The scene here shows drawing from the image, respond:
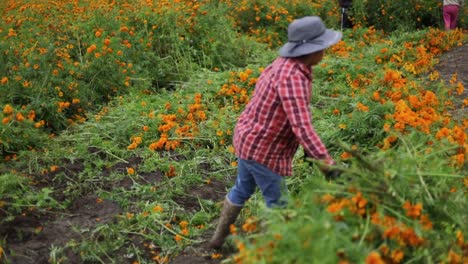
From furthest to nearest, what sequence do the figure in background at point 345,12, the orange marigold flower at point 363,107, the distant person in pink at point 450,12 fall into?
the figure in background at point 345,12, the distant person in pink at point 450,12, the orange marigold flower at point 363,107

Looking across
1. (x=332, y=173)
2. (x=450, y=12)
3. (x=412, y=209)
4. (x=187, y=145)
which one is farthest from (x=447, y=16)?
(x=412, y=209)

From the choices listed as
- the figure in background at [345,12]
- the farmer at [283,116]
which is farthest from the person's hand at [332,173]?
the figure in background at [345,12]

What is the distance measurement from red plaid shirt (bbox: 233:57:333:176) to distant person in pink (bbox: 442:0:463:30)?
6495mm

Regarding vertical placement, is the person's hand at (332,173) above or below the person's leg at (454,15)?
above

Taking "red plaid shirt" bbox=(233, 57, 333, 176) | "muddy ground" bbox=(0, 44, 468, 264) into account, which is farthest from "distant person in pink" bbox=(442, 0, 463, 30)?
"red plaid shirt" bbox=(233, 57, 333, 176)

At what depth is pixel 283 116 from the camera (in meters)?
2.70

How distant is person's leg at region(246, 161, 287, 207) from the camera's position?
2.84 m

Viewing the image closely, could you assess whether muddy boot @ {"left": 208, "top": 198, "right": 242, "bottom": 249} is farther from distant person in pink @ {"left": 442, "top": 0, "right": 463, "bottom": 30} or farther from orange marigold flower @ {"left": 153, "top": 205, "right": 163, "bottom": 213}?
distant person in pink @ {"left": 442, "top": 0, "right": 463, "bottom": 30}

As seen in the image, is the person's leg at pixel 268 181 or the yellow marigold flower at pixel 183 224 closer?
the person's leg at pixel 268 181

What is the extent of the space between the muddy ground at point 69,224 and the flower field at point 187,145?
0.04 ft

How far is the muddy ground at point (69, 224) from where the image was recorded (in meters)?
3.26

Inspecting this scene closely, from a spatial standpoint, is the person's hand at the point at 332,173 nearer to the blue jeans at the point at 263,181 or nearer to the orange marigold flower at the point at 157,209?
the blue jeans at the point at 263,181

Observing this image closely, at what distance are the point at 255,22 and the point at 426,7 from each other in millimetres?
3070

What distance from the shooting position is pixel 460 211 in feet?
8.35
